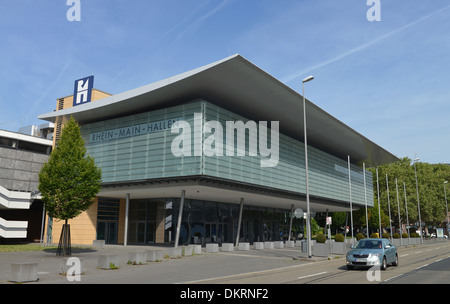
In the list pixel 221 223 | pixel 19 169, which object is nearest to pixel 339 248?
pixel 221 223

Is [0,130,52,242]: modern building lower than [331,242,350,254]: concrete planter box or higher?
higher

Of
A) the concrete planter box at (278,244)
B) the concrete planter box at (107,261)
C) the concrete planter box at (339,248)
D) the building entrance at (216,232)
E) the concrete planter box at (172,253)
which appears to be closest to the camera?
the concrete planter box at (107,261)

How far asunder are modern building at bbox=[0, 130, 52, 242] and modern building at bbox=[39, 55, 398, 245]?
18.1 feet

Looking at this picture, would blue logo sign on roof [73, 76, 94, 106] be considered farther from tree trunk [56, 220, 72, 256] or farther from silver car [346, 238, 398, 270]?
silver car [346, 238, 398, 270]

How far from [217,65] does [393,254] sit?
16.8m

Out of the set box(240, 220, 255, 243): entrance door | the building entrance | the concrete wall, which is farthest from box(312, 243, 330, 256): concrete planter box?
the concrete wall

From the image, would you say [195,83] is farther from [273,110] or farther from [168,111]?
[273,110]

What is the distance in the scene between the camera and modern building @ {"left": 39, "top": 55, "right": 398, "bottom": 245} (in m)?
31.7

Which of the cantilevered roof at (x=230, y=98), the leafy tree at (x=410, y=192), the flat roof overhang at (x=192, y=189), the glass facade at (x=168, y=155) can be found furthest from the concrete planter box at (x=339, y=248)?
the leafy tree at (x=410, y=192)

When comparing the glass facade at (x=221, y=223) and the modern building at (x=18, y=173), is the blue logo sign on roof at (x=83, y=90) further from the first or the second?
the glass facade at (x=221, y=223)

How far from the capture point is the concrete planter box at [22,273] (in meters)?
13.2

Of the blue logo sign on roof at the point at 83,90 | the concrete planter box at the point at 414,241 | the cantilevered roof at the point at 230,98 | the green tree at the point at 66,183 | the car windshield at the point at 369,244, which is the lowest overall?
the concrete planter box at the point at 414,241

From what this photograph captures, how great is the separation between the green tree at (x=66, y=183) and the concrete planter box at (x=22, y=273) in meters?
11.8
